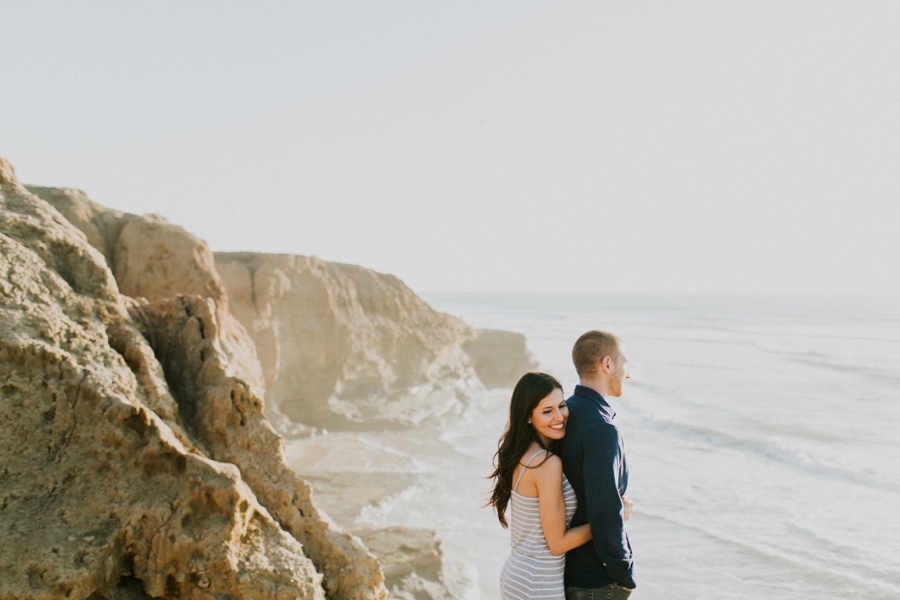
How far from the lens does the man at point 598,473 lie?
9.19ft

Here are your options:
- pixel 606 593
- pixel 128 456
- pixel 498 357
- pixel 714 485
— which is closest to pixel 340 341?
pixel 498 357

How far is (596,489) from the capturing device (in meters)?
2.81

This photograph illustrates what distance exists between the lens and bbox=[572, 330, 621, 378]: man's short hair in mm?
3209

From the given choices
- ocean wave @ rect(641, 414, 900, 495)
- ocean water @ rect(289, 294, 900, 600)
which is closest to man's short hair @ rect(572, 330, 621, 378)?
ocean water @ rect(289, 294, 900, 600)

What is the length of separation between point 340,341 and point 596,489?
17.1 meters

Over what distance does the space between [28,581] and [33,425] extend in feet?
3.10

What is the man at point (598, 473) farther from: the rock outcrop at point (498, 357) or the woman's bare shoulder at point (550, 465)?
the rock outcrop at point (498, 357)

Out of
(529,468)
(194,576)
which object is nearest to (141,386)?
(194,576)

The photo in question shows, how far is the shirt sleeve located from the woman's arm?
0.37ft

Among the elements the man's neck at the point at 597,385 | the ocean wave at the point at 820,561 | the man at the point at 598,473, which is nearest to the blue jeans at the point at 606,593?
the man at the point at 598,473

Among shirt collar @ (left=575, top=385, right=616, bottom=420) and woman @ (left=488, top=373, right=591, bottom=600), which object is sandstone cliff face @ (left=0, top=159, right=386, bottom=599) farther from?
shirt collar @ (left=575, top=385, right=616, bottom=420)

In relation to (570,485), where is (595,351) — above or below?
above

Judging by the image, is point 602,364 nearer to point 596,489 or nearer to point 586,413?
point 586,413

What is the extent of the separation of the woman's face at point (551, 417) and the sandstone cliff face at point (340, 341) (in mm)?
14491
